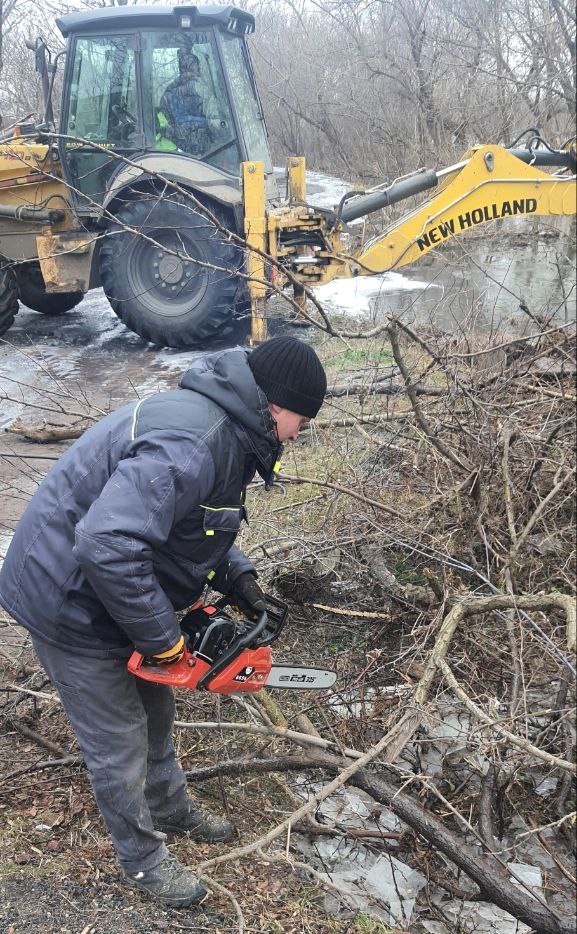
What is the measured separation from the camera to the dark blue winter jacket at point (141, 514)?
197 cm

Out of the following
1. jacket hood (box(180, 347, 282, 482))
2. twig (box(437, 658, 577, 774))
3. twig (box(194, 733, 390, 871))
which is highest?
jacket hood (box(180, 347, 282, 482))

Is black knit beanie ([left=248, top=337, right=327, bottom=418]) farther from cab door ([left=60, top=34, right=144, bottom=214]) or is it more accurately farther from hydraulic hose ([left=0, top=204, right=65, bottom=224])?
hydraulic hose ([left=0, top=204, right=65, bottom=224])

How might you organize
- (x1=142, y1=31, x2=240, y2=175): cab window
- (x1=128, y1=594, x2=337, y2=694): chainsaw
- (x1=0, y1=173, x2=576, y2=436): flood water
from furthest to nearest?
1. (x1=142, y1=31, x2=240, y2=175): cab window
2. (x1=0, y1=173, x2=576, y2=436): flood water
3. (x1=128, y1=594, x2=337, y2=694): chainsaw

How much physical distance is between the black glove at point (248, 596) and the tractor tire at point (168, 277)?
16.6 ft

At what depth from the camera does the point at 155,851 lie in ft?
7.73

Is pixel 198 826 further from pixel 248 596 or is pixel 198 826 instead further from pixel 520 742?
pixel 520 742

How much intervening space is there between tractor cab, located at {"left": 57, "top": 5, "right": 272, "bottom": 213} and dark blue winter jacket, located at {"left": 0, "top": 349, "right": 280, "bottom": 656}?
5.69 m

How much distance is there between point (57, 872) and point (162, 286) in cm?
614

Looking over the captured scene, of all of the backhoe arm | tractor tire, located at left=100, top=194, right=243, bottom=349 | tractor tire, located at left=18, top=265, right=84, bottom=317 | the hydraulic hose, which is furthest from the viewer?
tractor tire, located at left=18, top=265, right=84, bottom=317

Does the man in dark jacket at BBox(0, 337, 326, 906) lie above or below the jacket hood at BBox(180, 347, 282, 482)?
below

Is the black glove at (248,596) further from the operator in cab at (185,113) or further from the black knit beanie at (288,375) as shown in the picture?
the operator in cab at (185,113)

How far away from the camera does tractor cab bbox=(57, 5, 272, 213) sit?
7.12 meters

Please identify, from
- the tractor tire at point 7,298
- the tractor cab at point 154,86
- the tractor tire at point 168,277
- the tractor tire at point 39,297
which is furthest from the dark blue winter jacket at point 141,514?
the tractor tire at point 39,297

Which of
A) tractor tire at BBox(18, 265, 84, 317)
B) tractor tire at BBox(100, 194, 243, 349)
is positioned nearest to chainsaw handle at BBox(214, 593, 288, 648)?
tractor tire at BBox(100, 194, 243, 349)
